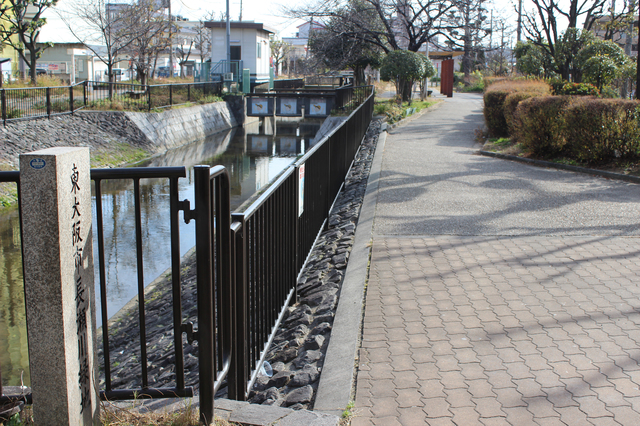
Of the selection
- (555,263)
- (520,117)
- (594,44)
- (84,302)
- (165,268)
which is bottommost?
(165,268)

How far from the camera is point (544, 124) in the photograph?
44.0 feet

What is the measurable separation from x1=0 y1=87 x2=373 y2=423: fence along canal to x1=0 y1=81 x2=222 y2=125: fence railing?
610 inches

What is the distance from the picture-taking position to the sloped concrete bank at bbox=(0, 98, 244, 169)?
1759 cm

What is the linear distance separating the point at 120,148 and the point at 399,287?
18.7 m

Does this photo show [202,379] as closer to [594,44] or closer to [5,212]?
[5,212]

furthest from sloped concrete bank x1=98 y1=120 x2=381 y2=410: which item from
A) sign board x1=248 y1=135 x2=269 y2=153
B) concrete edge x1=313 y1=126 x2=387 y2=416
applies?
sign board x1=248 y1=135 x2=269 y2=153

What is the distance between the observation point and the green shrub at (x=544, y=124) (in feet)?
42.8

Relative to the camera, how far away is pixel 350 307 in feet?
16.9

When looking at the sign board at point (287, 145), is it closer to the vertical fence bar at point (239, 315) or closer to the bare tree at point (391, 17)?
the bare tree at point (391, 17)

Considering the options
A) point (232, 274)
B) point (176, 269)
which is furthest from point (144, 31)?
point (176, 269)

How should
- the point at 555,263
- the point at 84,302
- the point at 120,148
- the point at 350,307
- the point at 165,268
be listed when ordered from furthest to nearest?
1. the point at 120,148
2. the point at 165,268
3. the point at 555,263
4. the point at 350,307
5. the point at 84,302

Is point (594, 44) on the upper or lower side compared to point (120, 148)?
upper

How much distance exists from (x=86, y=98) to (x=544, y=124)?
1768 centimetres

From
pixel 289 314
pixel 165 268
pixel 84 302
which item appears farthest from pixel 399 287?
pixel 165 268
